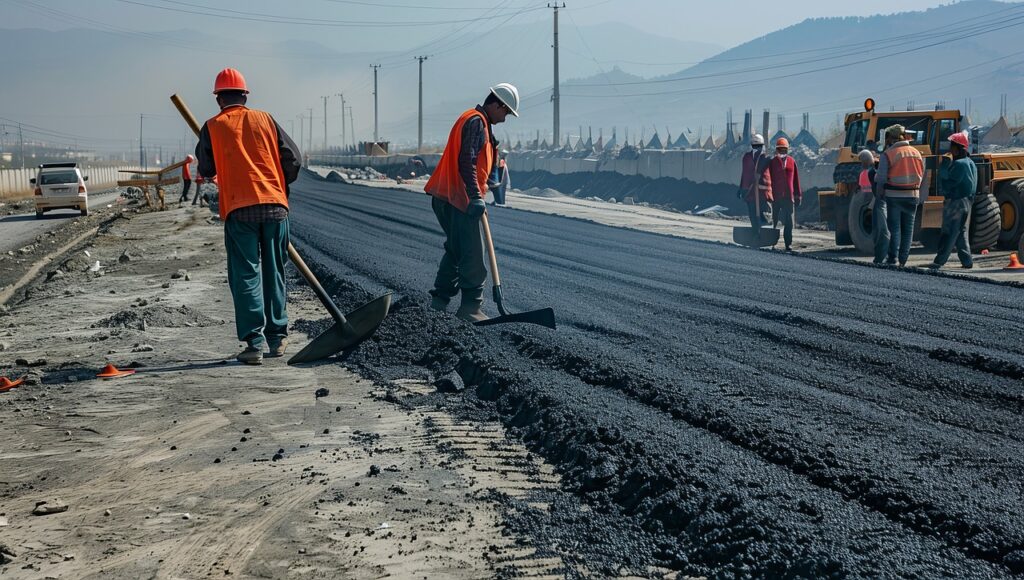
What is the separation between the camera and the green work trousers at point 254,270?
7309mm

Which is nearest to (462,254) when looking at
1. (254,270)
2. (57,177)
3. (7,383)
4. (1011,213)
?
(254,270)

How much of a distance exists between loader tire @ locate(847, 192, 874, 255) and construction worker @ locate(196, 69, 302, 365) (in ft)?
33.1

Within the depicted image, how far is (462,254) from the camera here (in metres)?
8.63

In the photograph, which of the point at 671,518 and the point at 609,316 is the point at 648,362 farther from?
the point at 671,518

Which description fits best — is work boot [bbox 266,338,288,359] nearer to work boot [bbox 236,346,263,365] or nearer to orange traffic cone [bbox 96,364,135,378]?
work boot [bbox 236,346,263,365]

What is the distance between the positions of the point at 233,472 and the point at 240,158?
2988 mm

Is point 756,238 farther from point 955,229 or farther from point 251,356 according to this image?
point 251,356

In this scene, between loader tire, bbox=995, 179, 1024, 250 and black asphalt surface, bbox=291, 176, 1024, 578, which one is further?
loader tire, bbox=995, 179, 1024, 250

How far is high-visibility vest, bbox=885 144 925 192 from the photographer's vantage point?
13.0 m

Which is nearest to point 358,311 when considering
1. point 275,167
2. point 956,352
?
point 275,167

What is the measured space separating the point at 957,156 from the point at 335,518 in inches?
424

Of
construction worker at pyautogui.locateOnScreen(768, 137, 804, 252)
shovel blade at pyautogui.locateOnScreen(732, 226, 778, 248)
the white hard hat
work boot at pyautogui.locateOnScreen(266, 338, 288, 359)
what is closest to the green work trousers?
work boot at pyautogui.locateOnScreen(266, 338, 288, 359)

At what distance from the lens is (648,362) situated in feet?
22.3

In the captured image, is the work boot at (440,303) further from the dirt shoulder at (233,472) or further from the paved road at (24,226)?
the paved road at (24,226)
